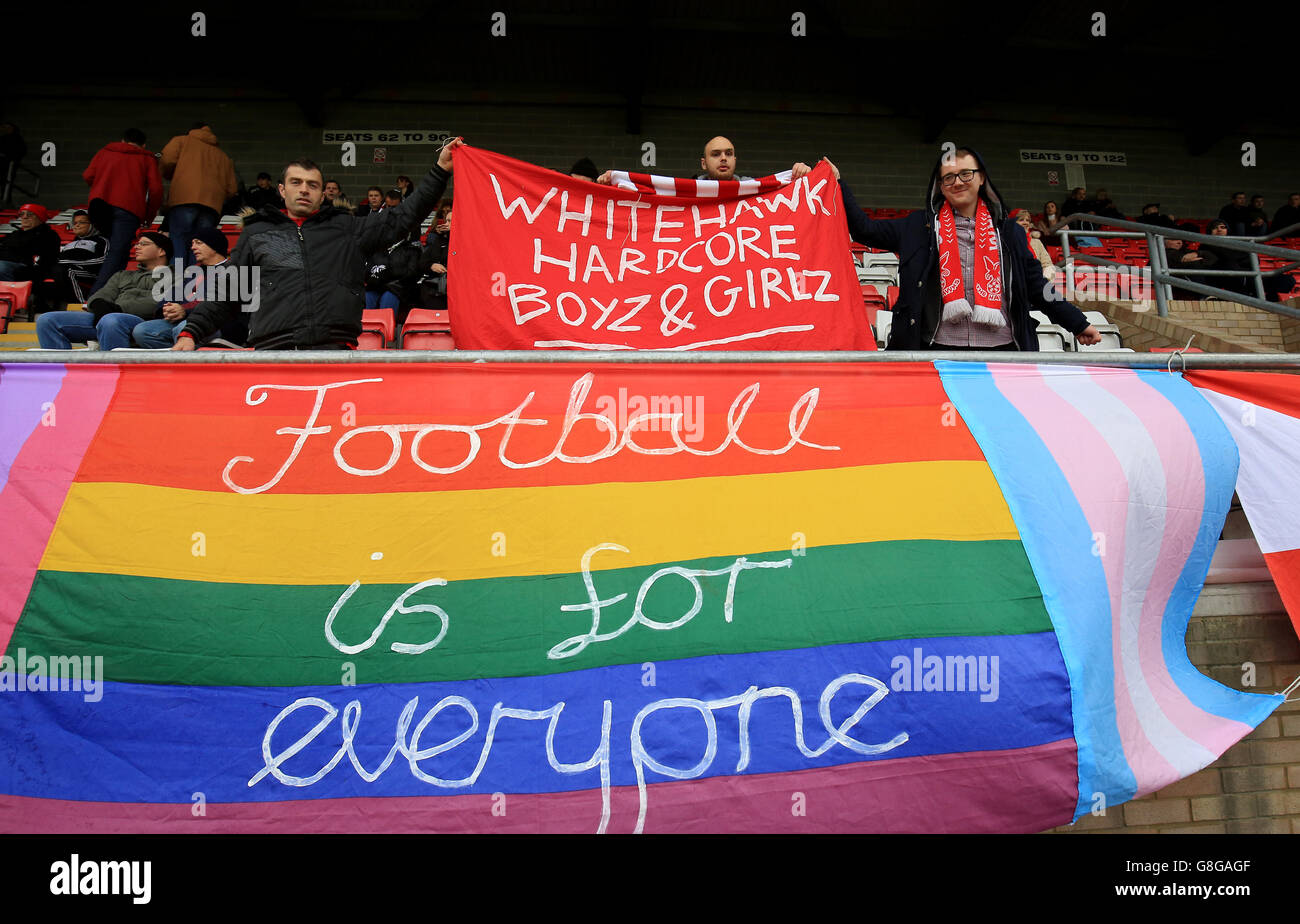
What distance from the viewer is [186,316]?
183 inches

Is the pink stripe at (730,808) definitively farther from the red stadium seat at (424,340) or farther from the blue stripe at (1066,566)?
the red stadium seat at (424,340)

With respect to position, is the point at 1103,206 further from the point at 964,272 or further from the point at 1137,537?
the point at 1137,537

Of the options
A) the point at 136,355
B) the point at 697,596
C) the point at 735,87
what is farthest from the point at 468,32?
the point at 697,596

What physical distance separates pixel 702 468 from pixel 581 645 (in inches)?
29.0

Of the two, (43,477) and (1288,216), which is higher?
(1288,216)

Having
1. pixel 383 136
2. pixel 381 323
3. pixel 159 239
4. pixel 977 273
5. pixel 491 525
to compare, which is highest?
pixel 383 136

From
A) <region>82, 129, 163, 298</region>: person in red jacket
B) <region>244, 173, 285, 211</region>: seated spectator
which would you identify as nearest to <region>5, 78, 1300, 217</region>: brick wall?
<region>244, 173, 285, 211</region>: seated spectator

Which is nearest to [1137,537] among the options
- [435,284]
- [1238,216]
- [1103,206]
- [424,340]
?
[424,340]

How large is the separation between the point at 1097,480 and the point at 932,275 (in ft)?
4.72

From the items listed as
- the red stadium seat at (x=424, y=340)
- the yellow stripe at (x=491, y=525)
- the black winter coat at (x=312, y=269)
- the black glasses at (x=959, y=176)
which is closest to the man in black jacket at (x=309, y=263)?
the black winter coat at (x=312, y=269)

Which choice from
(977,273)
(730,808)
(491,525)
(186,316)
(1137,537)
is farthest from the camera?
(186,316)

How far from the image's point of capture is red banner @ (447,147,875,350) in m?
3.65

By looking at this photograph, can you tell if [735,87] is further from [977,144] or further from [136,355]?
[136,355]

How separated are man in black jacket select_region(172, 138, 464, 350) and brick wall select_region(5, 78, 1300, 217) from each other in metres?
11.4
